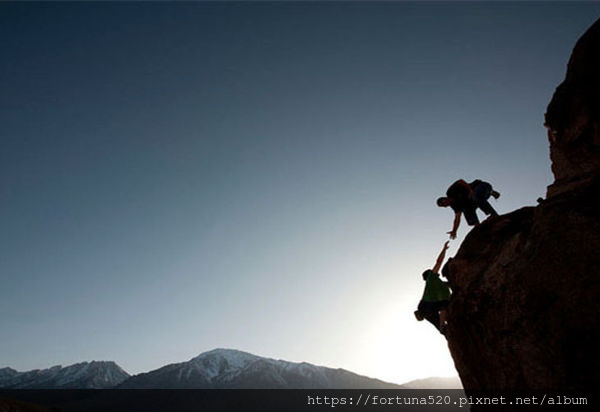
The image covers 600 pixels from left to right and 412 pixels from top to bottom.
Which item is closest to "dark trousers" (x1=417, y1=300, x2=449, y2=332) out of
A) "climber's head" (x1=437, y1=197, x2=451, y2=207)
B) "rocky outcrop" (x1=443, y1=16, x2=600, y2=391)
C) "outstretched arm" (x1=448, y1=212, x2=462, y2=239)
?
"rocky outcrop" (x1=443, y1=16, x2=600, y2=391)

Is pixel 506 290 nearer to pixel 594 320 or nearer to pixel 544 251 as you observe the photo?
pixel 544 251

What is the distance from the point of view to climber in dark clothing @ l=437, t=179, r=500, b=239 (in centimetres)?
938

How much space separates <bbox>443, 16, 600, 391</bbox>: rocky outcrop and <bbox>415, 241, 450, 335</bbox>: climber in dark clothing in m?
0.53

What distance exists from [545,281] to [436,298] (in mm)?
4112

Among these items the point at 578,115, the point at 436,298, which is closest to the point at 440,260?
the point at 436,298

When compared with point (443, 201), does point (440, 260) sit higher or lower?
lower

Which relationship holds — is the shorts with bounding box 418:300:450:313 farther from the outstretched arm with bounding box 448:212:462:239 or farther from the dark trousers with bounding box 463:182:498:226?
the dark trousers with bounding box 463:182:498:226

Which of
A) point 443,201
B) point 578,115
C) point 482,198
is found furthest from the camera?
point 443,201

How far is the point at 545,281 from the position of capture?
529 cm

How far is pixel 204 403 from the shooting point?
188 m

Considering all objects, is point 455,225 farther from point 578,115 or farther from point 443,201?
point 578,115

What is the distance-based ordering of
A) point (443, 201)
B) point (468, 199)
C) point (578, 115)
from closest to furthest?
point (578, 115)
point (468, 199)
point (443, 201)

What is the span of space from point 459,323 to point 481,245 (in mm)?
2028

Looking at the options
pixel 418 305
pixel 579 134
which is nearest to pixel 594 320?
pixel 418 305
